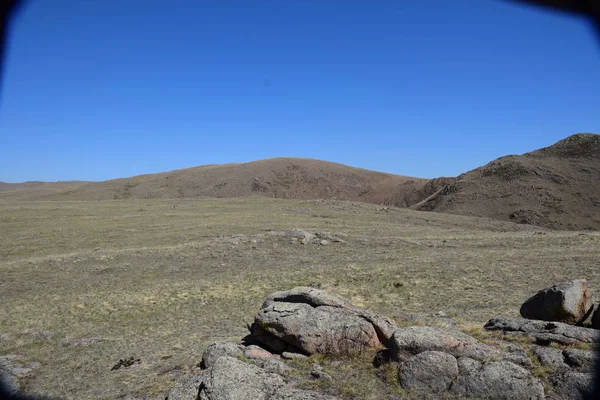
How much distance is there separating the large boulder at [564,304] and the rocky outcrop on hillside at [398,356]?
4.23 ft

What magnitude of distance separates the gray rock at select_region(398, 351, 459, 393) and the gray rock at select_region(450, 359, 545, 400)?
17 cm

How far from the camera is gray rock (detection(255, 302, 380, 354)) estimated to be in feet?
28.8

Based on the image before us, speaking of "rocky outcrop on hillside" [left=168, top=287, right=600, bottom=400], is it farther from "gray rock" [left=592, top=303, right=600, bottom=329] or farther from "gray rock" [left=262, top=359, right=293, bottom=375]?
"gray rock" [left=592, top=303, right=600, bottom=329]

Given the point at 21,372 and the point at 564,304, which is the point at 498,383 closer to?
the point at 564,304

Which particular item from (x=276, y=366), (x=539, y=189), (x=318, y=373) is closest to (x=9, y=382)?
(x=276, y=366)

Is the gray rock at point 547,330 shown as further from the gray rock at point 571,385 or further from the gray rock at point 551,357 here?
the gray rock at point 571,385

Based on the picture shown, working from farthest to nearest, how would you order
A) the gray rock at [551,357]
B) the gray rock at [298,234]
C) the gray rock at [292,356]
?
the gray rock at [298,234]
the gray rock at [292,356]
the gray rock at [551,357]

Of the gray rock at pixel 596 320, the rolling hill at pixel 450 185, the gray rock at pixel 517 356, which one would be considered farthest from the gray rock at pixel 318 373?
the rolling hill at pixel 450 185

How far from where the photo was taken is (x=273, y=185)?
84.0m

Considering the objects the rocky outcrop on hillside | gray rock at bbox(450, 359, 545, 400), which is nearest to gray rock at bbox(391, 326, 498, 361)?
the rocky outcrop on hillside

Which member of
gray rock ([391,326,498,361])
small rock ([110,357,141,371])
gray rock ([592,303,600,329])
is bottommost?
small rock ([110,357,141,371])

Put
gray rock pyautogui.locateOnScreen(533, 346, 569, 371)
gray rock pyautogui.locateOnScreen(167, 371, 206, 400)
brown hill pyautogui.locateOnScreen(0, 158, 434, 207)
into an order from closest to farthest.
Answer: gray rock pyautogui.locateOnScreen(167, 371, 206, 400)
gray rock pyautogui.locateOnScreen(533, 346, 569, 371)
brown hill pyautogui.locateOnScreen(0, 158, 434, 207)

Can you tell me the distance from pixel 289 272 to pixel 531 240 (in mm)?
17973

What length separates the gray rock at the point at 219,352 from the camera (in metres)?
8.66
